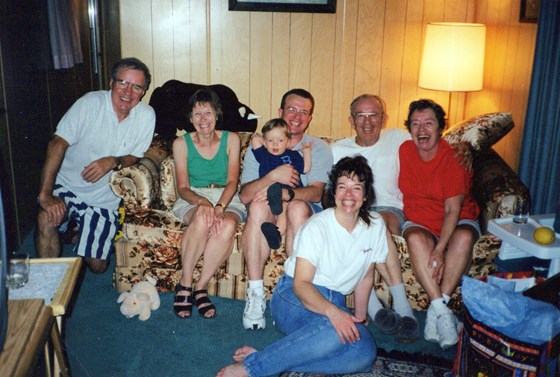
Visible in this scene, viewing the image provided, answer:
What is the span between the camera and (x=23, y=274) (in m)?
1.60

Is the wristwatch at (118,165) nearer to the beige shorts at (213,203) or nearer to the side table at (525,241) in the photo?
the beige shorts at (213,203)

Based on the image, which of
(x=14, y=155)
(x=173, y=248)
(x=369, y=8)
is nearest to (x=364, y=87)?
(x=369, y=8)

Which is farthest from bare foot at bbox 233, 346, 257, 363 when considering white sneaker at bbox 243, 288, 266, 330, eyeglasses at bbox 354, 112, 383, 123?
eyeglasses at bbox 354, 112, 383, 123

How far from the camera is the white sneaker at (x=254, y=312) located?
2447 mm

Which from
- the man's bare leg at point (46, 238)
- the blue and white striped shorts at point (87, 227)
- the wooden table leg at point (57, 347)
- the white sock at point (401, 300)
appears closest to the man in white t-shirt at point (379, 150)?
the white sock at point (401, 300)

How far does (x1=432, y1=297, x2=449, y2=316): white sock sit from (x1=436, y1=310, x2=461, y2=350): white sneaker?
0.05 feet

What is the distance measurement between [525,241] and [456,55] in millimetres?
1860

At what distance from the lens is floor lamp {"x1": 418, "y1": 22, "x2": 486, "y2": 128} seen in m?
3.50

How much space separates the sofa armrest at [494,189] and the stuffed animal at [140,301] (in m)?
1.70

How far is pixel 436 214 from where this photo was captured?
2609 millimetres

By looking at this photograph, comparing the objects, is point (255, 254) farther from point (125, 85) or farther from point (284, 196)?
point (125, 85)

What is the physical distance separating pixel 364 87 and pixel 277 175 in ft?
6.04

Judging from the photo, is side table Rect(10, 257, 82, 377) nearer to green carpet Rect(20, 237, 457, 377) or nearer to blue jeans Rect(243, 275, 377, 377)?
green carpet Rect(20, 237, 457, 377)

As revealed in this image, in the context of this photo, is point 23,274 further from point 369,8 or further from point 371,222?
point 369,8
